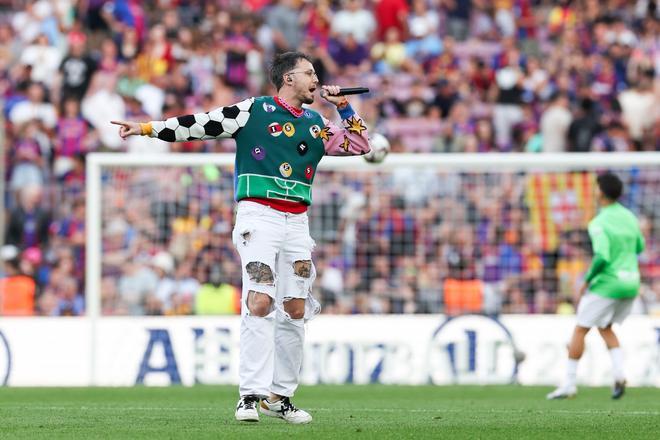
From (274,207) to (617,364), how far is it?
5.90 meters

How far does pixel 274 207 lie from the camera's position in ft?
34.6

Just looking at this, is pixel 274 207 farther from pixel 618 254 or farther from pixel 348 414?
pixel 618 254

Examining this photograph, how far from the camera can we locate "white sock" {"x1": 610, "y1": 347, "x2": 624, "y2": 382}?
1511 cm

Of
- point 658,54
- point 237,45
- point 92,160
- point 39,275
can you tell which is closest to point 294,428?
point 92,160

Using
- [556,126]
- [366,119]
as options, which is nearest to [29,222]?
[366,119]

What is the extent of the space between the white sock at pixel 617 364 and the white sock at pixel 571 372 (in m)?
0.37

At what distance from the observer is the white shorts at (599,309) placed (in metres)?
15.1

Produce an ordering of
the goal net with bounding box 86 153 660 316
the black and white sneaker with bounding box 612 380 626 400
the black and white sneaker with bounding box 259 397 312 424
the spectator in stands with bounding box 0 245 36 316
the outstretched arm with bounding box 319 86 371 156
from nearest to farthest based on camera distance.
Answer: the black and white sneaker with bounding box 259 397 312 424, the outstretched arm with bounding box 319 86 371 156, the black and white sneaker with bounding box 612 380 626 400, the goal net with bounding box 86 153 660 316, the spectator in stands with bounding box 0 245 36 316

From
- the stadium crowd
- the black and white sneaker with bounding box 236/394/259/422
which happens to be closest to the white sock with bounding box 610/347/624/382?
the stadium crowd

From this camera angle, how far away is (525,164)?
748 inches

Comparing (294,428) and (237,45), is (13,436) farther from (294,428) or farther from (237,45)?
(237,45)

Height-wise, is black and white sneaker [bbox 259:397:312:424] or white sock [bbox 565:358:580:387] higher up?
black and white sneaker [bbox 259:397:312:424]

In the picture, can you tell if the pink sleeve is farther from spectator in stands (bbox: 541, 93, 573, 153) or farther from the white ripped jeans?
spectator in stands (bbox: 541, 93, 573, 153)

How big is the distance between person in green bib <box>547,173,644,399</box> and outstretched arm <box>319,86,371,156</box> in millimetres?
4454
